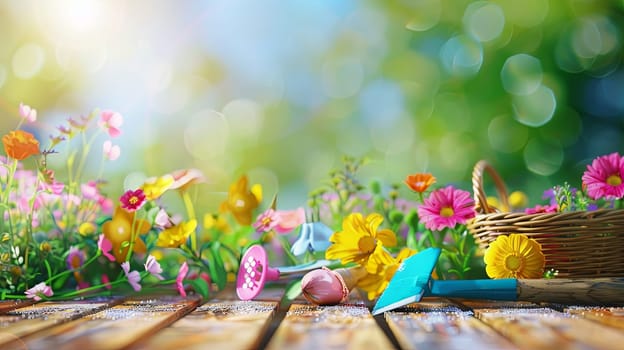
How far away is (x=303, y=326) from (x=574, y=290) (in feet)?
1.44

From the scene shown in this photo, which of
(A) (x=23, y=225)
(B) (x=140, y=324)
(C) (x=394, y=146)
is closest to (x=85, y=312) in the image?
(B) (x=140, y=324)

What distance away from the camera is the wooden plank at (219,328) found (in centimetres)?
79

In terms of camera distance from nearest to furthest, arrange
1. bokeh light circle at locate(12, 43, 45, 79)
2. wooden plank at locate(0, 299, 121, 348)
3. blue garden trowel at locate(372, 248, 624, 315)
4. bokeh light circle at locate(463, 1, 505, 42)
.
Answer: wooden plank at locate(0, 299, 121, 348) → blue garden trowel at locate(372, 248, 624, 315) → bokeh light circle at locate(12, 43, 45, 79) → bokeh light circle at locate(463, 1, 505, 42)

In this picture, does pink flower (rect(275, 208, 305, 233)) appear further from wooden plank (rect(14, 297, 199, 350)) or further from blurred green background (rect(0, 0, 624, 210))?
blurred green background (rect(0, 0, 624, 210))

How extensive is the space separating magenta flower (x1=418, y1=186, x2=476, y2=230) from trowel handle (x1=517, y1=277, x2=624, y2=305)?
0.19 meters

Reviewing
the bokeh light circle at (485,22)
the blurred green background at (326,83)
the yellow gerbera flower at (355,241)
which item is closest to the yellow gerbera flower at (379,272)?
the yellow gerbera flower at (355,241)

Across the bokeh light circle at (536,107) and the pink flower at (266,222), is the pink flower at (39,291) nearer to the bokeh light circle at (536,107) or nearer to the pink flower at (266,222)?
the pink flower at (266,222)

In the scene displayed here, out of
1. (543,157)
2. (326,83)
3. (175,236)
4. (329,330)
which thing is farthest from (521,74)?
(329,330)

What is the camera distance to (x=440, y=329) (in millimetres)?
879

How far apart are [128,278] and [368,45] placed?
187cm

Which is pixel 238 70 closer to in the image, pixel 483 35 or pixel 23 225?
pixel 483 35

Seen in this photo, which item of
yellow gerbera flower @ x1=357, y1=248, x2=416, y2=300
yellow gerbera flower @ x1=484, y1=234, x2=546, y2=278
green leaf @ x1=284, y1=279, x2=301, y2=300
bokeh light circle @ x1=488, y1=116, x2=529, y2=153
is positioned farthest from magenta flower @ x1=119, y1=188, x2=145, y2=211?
bokeh light circle @ x1=488, y1=116, x2=529, y2=153

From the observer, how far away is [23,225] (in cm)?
138

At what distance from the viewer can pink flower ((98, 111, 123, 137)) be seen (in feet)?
4.43
